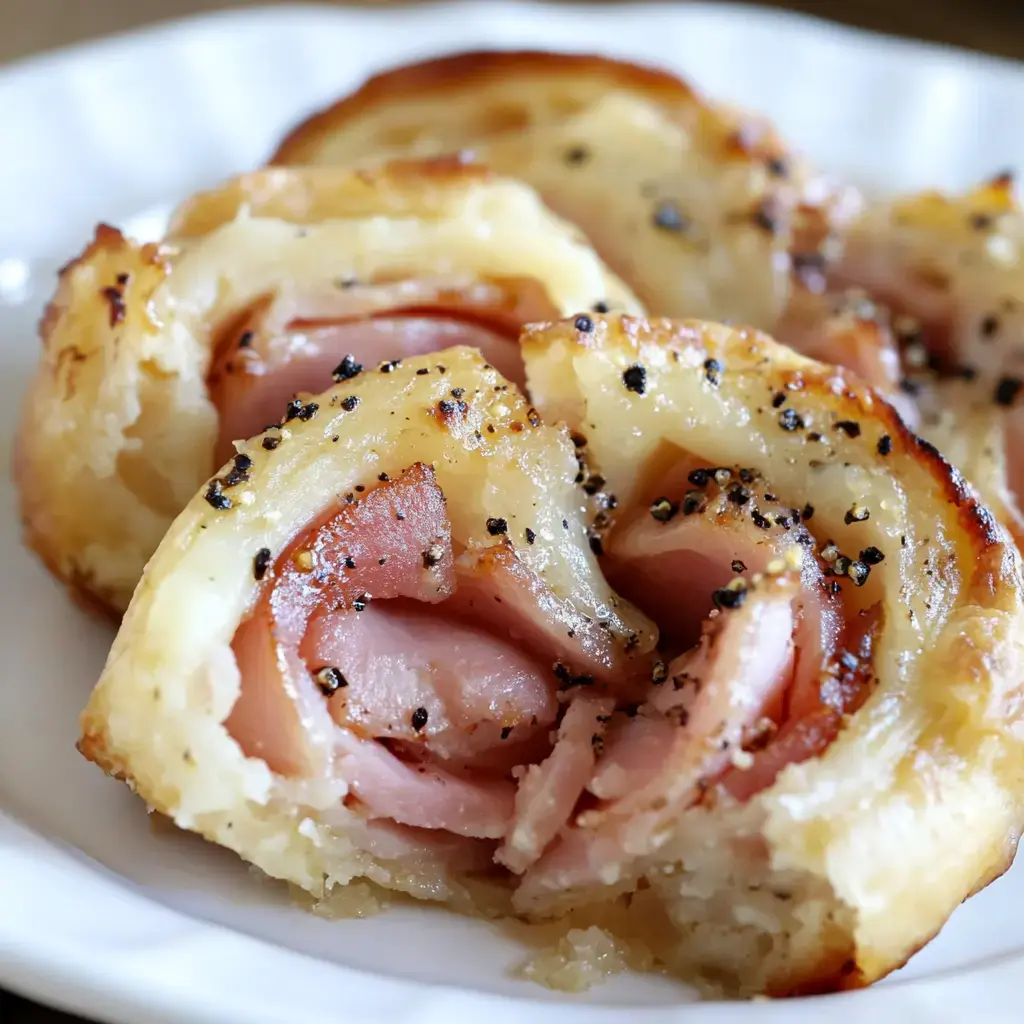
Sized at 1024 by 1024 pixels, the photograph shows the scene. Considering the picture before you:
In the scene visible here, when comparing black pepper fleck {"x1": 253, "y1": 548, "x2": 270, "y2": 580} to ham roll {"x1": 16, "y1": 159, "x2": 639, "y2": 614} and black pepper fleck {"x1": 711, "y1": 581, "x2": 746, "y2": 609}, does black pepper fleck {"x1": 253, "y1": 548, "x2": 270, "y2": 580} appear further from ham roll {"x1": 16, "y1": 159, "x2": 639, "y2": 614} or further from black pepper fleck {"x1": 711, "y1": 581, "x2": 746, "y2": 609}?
black pepper fleck {"x1": 711, "y1": 581, "x2": 746, "y2": 609}

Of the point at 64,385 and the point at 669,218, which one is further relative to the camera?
the point at 669,218

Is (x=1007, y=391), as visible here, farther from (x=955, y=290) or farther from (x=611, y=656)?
(x=611, y=656)

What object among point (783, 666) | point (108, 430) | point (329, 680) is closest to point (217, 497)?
point (329, 680)

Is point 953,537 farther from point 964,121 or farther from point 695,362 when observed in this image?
point 964,121

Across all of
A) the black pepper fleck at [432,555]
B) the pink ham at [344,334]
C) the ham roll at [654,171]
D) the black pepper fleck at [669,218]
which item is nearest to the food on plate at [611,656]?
the black pepper fleck at [432,555]

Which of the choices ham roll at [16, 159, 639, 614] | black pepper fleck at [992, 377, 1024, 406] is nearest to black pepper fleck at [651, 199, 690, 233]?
ham roll at [16, 159, 639, 614]
